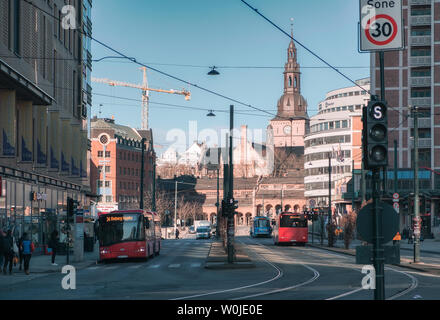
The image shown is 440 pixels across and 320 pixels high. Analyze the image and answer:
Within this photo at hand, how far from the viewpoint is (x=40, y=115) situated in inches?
1608

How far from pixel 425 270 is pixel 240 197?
137773 millimetres

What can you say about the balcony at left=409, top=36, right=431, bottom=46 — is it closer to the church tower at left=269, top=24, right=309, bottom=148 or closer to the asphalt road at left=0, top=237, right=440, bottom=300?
the asphalt road at left=0, top=237, right=440, bottom=300

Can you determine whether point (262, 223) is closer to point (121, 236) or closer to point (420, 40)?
point (420, 40)

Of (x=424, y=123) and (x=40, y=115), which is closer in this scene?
(x=40, y=115)

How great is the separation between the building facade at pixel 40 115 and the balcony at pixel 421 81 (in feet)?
124

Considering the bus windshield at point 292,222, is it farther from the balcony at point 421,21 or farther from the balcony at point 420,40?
the balcony at point 421,21

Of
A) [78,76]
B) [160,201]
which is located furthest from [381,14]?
[160,201]

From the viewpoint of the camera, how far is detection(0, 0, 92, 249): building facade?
110 feet

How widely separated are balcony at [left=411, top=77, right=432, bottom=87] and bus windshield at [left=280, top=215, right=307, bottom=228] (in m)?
28.4

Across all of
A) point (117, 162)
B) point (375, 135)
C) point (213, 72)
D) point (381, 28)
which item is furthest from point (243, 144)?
point (375, 135)

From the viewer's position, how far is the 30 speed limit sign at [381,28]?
13.4 meters

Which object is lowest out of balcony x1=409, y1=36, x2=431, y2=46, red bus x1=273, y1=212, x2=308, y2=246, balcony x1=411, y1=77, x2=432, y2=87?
red bus x1=273, y1=212, x2=308, y2=246

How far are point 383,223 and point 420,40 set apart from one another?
6945 centimetres

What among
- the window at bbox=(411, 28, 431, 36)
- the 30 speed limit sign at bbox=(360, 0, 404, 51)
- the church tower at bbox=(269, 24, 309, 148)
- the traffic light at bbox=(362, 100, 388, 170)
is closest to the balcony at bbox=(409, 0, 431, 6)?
the window at bbox=(411, 28, 431, 36)
